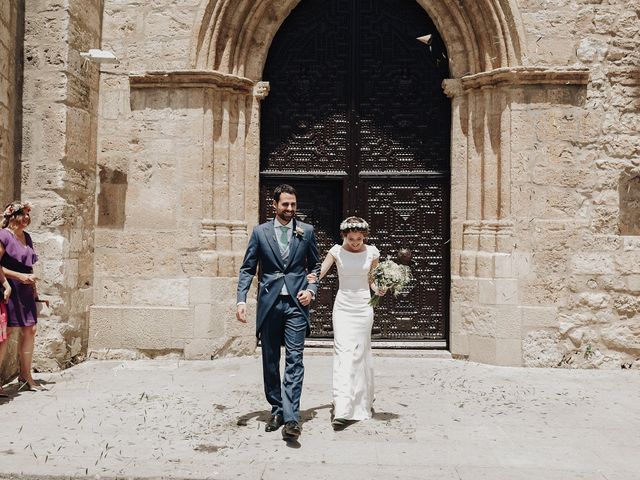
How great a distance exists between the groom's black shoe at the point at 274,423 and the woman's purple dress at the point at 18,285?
2.48 meters

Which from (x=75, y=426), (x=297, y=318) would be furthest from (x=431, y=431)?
(x=75, y=426)

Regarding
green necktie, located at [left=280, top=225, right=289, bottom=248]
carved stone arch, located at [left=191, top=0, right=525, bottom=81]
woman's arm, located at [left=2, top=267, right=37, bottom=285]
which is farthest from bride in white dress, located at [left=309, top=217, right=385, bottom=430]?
carved stone arch, located at [left=191, top=0, right=525, bottom=81]

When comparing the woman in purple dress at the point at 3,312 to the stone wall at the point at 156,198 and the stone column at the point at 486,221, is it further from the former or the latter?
the stone column at the point at 486,221

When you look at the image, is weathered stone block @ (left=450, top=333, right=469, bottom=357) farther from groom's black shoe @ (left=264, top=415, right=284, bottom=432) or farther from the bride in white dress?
groom's black shoe @ (left=264, top=415, right=284, bottom=432)

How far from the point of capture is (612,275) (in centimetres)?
651

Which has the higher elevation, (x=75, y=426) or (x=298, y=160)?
(x=298, y=160)

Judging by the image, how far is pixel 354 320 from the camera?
4.54 metres

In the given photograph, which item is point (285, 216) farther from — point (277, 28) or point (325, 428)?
point (277, 28)

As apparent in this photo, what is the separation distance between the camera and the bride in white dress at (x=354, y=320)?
Result: 4.45m

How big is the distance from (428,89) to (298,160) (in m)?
1.84

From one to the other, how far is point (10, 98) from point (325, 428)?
4620 mm

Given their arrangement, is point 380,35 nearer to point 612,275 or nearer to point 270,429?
point 612,275

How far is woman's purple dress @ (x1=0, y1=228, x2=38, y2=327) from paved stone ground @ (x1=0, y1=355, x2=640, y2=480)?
26.2 inches

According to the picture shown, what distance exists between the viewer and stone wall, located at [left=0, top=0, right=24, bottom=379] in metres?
5.82
